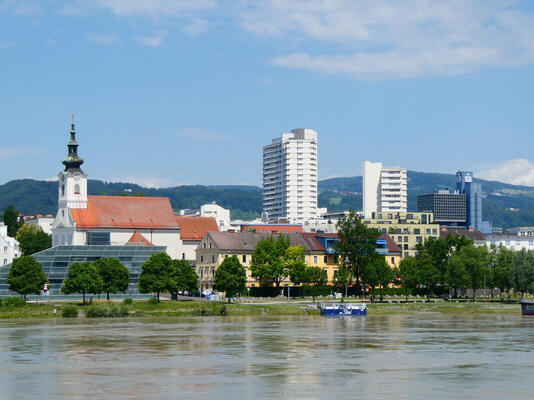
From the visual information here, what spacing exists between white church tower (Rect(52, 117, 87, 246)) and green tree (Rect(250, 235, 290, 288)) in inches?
1681

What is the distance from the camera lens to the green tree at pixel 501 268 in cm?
15438

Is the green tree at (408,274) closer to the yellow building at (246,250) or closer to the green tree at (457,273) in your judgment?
the green tree at (457,273)

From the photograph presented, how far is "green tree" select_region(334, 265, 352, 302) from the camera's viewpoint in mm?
154575

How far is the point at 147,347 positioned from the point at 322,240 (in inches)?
4496

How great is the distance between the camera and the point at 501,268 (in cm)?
15600

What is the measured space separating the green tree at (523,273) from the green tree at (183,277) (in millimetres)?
54059

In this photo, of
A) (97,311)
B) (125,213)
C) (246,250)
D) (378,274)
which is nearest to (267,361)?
(97,311)

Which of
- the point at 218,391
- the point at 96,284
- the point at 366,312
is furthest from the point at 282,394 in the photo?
the point at 96,284

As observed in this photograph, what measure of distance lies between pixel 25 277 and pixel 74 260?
23.7 m

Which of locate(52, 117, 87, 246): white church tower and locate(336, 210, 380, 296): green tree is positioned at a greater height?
locate(52, 117, 87, 246): white church tower

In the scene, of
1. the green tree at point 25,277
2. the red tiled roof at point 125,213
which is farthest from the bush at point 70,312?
the red tiled roof at point 125,213

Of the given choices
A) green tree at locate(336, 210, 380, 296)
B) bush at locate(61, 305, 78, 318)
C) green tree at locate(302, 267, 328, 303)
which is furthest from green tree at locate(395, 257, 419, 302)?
bush at locate(61, 305, 78, 318)

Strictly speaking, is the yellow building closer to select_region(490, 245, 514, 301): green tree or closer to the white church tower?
select_region(490, 245, 514, 301): green tree

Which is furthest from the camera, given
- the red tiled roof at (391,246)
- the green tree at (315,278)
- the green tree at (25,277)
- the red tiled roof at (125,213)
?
the red tiled roof at (391,246)
